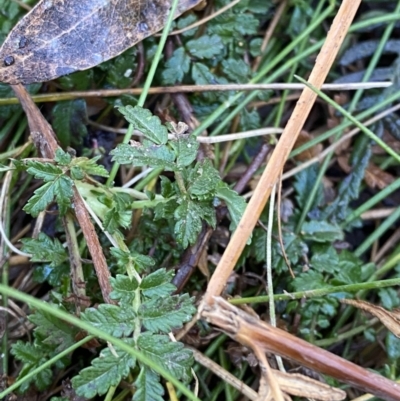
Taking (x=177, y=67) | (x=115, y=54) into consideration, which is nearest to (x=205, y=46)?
(x=177, y=67)

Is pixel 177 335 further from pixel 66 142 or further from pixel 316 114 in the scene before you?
pixel 316 114

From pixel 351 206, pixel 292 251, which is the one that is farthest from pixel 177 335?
pixel 351 206

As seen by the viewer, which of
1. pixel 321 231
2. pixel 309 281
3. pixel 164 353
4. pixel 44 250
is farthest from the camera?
pixel 321 231

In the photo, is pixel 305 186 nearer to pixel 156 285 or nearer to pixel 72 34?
pixel 156 285

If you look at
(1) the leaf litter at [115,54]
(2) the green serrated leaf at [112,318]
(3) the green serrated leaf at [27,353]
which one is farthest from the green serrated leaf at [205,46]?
(3) the green serrated leaf at [27,353]

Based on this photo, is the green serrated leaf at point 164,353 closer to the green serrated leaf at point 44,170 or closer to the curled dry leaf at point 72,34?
the green serrated leaf at point 44,170

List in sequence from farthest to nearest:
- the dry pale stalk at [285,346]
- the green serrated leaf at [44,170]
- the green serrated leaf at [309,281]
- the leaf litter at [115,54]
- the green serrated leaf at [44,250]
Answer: the green serrated leaf at [309,281], the green serrated leaf at [44,250], the green serrated leaf at [44,170], the leaf litter at [115,54], the dry pale stalk at [285,346]
